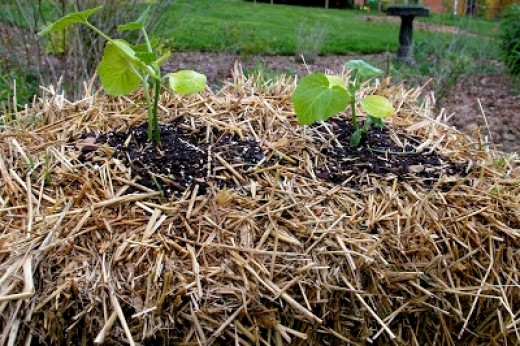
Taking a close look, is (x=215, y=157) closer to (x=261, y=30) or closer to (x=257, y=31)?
(x=257, y=31)

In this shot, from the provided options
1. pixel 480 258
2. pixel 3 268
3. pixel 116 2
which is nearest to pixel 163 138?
pixel 3 268

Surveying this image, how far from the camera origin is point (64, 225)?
1115mm

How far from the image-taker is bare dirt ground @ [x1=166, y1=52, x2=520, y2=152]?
4449 mm

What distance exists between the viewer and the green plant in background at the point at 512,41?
6.50m

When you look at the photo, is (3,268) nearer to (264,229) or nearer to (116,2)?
(264,229)

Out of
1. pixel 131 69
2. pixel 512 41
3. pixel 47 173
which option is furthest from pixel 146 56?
pixel 512 41

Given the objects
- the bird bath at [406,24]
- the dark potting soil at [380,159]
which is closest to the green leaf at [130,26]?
the dark potting soil at [380,159]

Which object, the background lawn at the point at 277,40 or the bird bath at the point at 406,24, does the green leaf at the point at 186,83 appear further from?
Result: the bird bath at the point at 406,24

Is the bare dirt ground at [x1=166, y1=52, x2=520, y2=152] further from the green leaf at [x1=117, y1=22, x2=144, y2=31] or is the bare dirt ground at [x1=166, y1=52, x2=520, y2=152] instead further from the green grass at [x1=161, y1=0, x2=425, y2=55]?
the green leaf at [x1=117, y1=22, x2=144, y2=31]

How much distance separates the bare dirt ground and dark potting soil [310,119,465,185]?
218cm

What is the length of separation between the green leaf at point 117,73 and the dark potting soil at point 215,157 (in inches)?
4.7

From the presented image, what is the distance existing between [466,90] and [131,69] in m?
5.28

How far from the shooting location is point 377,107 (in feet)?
4.87

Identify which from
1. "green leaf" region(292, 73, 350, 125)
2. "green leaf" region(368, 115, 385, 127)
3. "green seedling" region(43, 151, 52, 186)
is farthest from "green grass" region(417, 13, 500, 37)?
"green seedling" region(43, 151, 52, 186)
